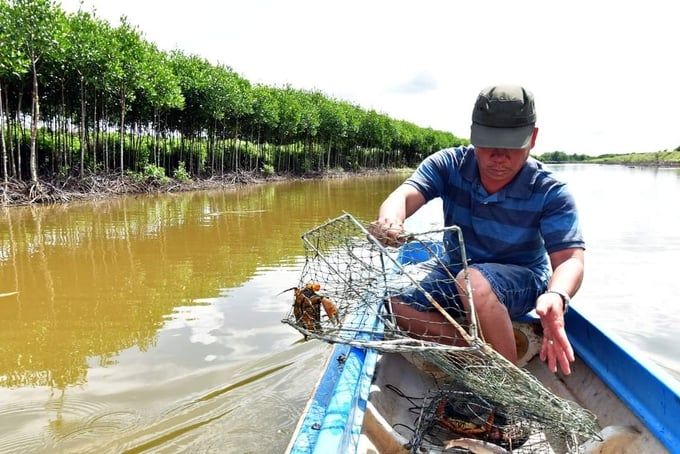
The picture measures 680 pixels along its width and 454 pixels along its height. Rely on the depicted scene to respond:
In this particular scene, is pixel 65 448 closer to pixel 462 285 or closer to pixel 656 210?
pixel 462 285

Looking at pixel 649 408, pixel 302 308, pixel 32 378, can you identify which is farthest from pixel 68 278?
pixel 649 408

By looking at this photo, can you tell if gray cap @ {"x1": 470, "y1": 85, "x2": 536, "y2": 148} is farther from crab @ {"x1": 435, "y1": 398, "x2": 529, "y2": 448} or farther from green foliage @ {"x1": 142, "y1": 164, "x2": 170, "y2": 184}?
green foliage @ {"x1": 142, "y1": 164, "x2": 170, "y2": 184}

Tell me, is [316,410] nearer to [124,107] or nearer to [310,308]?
[310,308]

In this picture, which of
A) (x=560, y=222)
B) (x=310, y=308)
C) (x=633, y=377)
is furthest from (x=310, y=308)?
(x=633, y=377)

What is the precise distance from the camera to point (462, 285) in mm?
2451

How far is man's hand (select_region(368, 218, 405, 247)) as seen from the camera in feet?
7.64

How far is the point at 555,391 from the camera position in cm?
304

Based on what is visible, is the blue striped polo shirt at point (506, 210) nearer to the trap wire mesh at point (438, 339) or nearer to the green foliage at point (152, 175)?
the trap wire mesh at point (438, 339)

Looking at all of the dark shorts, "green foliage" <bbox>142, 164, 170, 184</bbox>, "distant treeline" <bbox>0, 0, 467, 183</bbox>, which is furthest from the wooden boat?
"green foliage" <bbox>142, 164, 170, 184</bbox>

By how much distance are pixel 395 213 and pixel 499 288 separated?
0.68 metres

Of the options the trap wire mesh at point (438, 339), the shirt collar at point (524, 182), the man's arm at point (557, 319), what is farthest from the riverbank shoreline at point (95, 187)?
the man's arm at point (557, 319)

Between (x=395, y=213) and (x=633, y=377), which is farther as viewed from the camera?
(x=395, y=213)

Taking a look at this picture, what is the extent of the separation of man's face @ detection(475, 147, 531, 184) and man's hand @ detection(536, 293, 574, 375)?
80 cm

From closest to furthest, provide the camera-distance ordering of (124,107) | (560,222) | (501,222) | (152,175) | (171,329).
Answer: (560,222)
(501,222)
(171,329)
(124,107)
(152,175)
